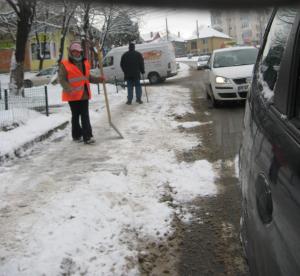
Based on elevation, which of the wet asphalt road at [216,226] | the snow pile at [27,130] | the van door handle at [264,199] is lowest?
the wet asphalt road at [216,226]

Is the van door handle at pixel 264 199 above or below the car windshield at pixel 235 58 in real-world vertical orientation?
below

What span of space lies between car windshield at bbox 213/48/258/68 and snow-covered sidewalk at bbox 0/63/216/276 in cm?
455

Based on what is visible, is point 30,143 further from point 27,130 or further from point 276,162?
point 276,162

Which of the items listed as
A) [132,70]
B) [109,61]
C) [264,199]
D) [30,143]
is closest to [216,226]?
[264,199]

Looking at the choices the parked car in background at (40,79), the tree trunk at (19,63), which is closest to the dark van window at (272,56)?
the tree trunk at (19,63)

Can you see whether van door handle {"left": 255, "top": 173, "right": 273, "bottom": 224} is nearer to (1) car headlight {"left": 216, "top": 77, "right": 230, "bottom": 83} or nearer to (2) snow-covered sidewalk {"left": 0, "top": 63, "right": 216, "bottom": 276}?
(2) snow-covered sidewalk {"left": 0, "top": 63, "right": 216, "bottom": 276}

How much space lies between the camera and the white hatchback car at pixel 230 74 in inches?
449

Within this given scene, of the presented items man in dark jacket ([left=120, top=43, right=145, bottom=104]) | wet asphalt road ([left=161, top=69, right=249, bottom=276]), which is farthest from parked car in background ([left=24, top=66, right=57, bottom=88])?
wet asphalt road ([left=161, top=69, right=249, bottom=276])

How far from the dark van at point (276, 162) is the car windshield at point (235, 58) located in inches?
403

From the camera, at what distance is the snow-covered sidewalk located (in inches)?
138

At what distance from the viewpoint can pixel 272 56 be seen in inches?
91.7

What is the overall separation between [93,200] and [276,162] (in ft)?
10.7

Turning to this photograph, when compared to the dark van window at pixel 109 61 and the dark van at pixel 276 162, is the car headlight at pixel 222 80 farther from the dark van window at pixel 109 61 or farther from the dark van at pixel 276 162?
the dark van window at pixel 109 61

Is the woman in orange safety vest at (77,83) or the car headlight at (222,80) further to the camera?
the car headlight at (222,80)
